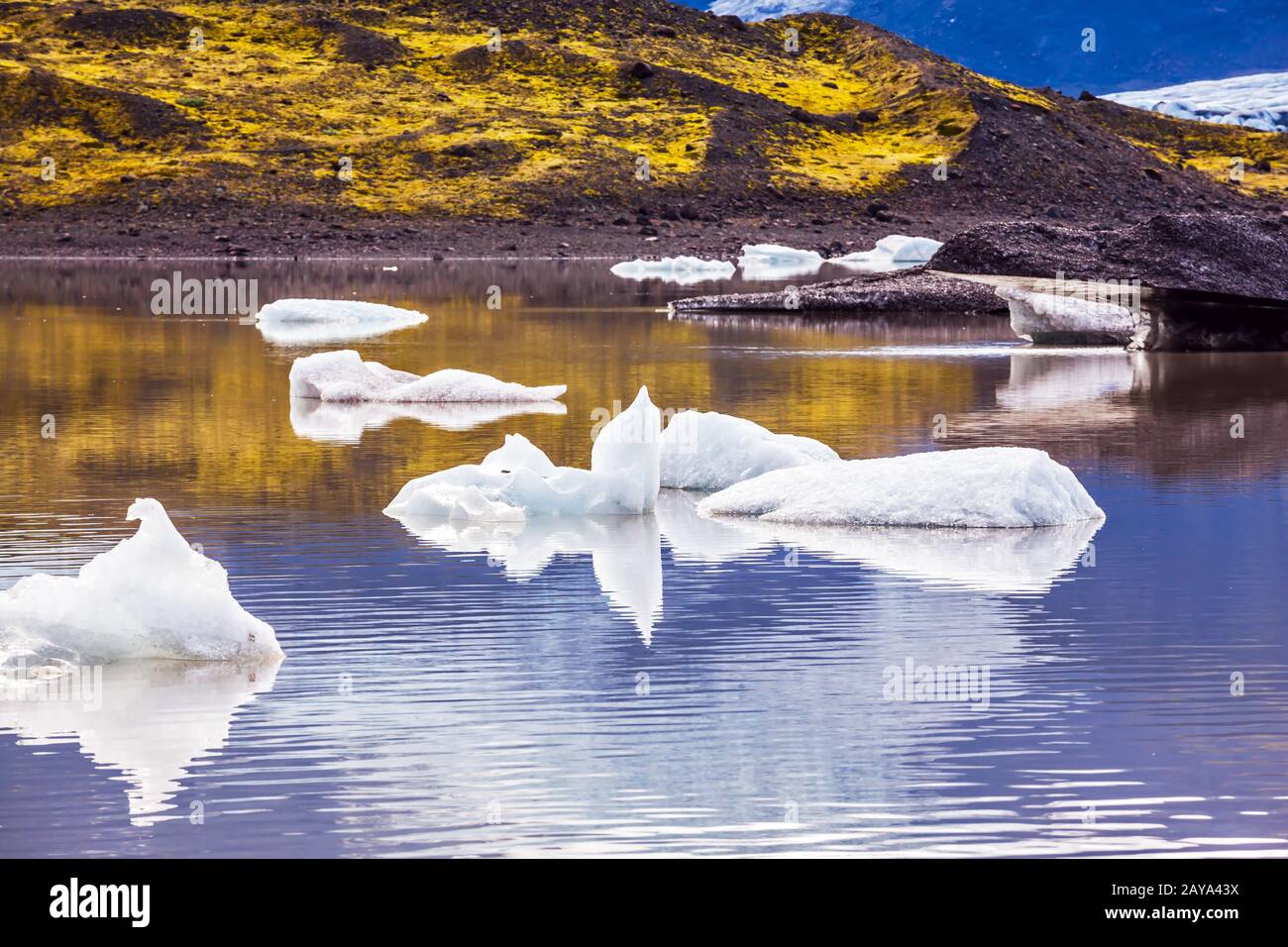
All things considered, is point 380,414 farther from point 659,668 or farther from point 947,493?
point 659,668

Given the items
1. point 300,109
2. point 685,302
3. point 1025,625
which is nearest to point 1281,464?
point 1025,625

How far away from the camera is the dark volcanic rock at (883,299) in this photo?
41875 mm

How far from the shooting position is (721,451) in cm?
1675

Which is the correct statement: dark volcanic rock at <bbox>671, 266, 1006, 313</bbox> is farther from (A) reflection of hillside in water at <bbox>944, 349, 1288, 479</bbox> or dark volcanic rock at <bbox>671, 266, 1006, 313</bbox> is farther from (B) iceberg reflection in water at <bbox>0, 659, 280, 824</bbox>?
(B) iceberg reflection in water at <bbox>0, 659, 280, 824</bbox>

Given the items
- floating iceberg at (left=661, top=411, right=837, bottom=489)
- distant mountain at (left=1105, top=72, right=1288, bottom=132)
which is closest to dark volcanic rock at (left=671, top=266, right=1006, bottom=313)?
floating iceberg at (left=661, top=411, right=837, bottom=489)

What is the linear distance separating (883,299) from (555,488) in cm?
2733

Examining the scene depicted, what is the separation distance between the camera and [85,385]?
26.8m

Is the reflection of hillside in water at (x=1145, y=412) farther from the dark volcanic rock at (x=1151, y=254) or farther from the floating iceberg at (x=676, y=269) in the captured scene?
the floating iceberg at (x=676, y=269)

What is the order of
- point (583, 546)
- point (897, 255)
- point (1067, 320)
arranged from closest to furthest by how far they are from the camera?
point (583, 546), point (1067, 320), point (897, 255)

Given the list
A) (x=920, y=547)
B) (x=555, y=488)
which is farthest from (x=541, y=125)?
(x=920, y=547)

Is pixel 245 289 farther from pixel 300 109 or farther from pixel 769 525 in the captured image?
pixel 300 109

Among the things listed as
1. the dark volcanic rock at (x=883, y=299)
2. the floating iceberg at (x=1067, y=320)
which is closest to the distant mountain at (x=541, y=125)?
the dark volcanic rock at (x=883, y=299)
